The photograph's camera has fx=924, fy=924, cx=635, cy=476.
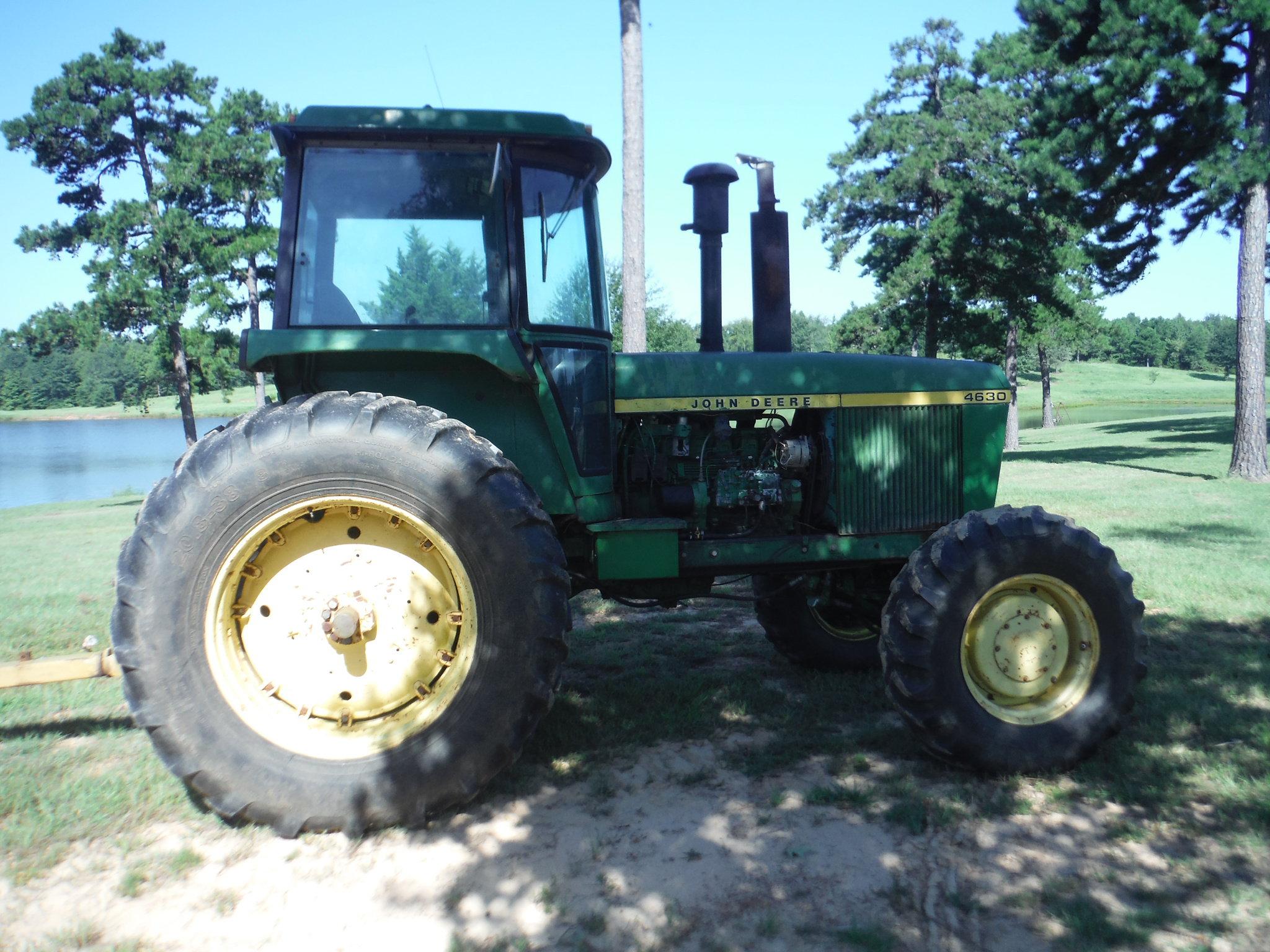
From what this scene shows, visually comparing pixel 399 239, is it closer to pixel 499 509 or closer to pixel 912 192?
pixel 499 509

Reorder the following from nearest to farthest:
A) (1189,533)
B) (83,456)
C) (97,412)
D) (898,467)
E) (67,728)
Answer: (67,728) → (898,467) → (1189,533) → (83,456) → (97,412)

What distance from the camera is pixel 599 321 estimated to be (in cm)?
401

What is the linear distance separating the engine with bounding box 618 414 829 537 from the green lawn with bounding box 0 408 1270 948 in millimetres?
894

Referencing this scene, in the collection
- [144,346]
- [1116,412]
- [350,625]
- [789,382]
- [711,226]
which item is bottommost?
[1116,412]

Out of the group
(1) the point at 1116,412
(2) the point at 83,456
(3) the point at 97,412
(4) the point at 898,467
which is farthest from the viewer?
(3) the point at 97,412

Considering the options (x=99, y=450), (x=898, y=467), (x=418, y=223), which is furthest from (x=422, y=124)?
(x=99, y=450)

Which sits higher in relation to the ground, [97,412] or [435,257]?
[435,257]

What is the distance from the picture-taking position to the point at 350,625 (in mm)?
3193

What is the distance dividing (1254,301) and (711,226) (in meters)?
12.2

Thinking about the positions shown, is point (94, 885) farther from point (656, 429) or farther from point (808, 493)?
point (808, 493)

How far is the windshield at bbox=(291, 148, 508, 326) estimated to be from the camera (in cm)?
354

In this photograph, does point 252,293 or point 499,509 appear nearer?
point 499,509

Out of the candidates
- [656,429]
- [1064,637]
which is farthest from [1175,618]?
[656,429]

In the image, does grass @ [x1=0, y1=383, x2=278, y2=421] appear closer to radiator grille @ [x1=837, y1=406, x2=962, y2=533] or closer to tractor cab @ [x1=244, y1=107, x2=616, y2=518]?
tractor cab @ [x1=244, y1=107, x2=616, y2=518]
